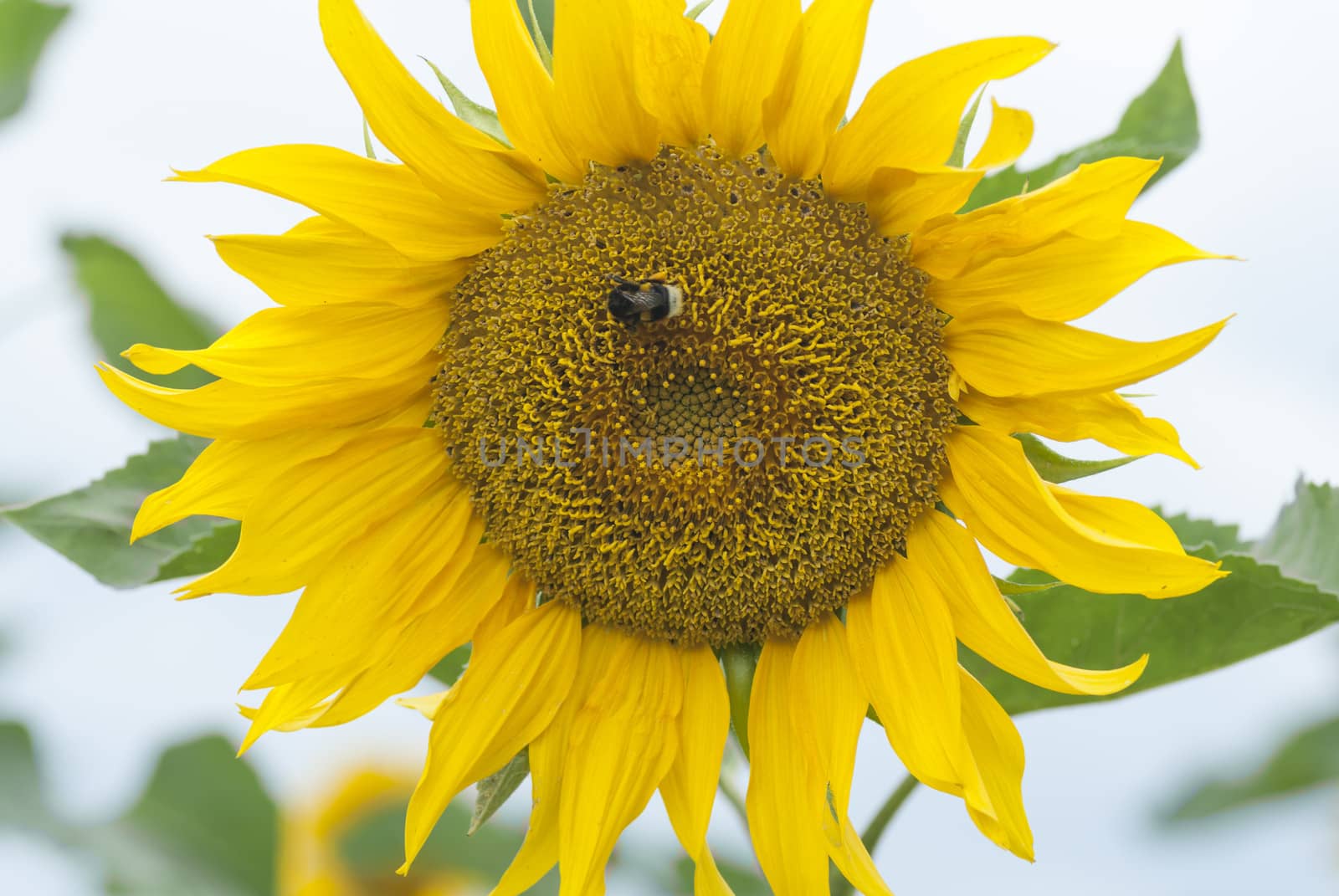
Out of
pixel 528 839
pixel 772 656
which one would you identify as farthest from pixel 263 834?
pixel 772 656

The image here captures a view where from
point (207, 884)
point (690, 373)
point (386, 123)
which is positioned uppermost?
point (386, 123)

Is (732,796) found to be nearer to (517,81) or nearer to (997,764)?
(997,764)

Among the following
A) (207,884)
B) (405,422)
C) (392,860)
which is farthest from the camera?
(392,860)

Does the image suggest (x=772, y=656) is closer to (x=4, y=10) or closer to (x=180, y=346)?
(x=180, y=346)

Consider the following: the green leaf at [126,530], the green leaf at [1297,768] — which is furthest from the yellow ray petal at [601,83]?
the green leaf at [1297,768]

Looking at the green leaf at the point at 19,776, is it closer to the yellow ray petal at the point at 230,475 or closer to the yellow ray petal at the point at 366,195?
the yellow ray petal at the point at 230,475

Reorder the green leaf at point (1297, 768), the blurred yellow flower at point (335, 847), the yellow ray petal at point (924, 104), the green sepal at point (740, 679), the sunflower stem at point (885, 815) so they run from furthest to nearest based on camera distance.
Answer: the blurred yellow flower at point (335, 847) < the green leaf at point (1297, 768) < the sunflower stem at point (885, 815) < the green sepal at point (740, 679) < the yellow ray petal at point (924, 104)
